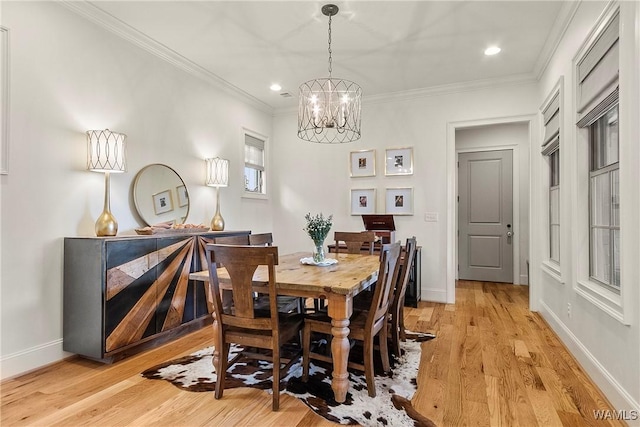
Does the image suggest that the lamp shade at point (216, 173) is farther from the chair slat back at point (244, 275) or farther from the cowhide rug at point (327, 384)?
the chair slat back at point (244, 275)

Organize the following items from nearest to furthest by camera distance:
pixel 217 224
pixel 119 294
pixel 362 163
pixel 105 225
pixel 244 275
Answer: pixel 244 275, pixel 119 294, pixel 105 225, pixel 217 224, pixel 362 163

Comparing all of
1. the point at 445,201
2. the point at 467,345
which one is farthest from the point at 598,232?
the point at 445,201

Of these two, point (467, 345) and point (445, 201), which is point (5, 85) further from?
point (445, 201)

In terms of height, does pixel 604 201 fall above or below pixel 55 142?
below

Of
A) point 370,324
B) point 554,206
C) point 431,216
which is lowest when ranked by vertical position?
point 370,324

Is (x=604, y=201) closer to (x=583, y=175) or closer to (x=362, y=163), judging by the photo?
(x=583, y=175)

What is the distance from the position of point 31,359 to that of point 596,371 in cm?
380

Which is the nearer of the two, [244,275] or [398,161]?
[244,275]

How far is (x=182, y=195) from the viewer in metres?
3.78

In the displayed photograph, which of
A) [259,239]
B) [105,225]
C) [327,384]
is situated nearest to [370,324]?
[327,384]

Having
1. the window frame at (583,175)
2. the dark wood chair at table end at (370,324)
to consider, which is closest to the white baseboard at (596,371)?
the window frame at (583,175)

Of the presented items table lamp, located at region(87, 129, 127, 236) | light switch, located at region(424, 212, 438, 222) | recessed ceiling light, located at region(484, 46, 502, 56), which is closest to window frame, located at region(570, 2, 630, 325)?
recessed ceiling light, located at region(484, 46, 502, 56)

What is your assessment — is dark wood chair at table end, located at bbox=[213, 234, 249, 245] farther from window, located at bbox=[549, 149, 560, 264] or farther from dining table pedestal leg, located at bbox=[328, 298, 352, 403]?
window, located at bbox=[549, 149, 560, 264]

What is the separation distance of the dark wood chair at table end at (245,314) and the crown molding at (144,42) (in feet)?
7.65
